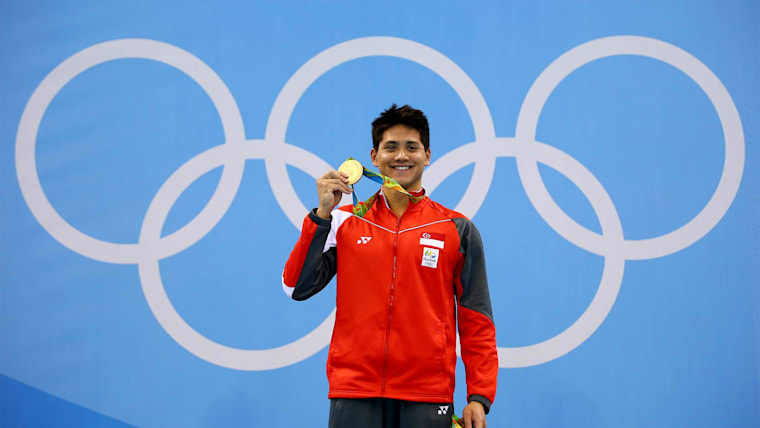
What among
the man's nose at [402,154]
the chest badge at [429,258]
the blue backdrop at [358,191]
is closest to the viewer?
the chest badge at [429,258]

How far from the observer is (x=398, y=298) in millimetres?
1810

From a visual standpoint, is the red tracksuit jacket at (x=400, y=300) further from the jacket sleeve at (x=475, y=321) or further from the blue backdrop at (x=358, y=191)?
the blue backdrop at (x=358, y=191)

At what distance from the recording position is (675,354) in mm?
3018

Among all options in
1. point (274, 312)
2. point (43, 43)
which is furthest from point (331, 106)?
point (43, 43)

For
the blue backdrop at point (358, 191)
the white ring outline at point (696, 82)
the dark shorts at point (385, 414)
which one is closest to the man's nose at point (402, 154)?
the dark shorts at point (385, 414)

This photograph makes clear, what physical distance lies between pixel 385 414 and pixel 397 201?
0.71 metres

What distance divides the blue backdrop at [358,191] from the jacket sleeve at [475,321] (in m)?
1.12

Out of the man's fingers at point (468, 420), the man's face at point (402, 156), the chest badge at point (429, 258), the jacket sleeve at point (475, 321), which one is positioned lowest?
the man's fingers at point (468, 420)

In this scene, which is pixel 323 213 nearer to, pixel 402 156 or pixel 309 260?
pixel 309 260

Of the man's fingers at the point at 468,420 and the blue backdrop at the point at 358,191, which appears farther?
the blue backdrop at the point at 358,191

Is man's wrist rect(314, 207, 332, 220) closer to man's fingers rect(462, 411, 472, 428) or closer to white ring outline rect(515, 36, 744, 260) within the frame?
man's fingers rect(462, 411, 472, 428)

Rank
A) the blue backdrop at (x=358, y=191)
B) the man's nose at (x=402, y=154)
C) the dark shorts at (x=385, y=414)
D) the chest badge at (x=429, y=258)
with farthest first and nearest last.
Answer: the blue backdrop at (x=358, y=191), the man's nose at (x=402, y=154), the chest badge at (x=429, y=258), the dark shorts at (x=385, y=414)

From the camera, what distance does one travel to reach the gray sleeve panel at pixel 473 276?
188 cm

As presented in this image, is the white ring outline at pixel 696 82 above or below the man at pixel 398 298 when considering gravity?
above
